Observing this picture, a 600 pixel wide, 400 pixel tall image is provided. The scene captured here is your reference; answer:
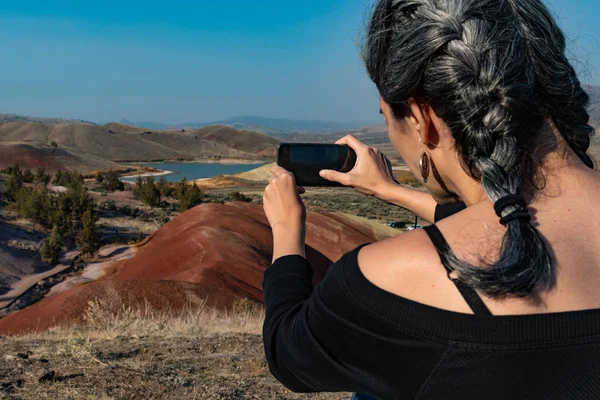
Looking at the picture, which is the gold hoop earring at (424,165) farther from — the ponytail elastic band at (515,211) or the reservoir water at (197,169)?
the reservoir water at (197,169)

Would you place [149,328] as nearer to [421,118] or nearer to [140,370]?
[140,370]

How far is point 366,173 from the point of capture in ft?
6.28

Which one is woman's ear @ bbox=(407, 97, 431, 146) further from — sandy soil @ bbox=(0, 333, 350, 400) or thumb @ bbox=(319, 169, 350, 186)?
sandy soil @ bbox=(0, 333, 350, 400)

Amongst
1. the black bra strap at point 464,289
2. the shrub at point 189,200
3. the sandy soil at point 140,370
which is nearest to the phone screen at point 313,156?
the black bra strap at point 464,289

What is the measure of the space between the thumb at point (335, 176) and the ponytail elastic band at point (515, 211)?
86cm

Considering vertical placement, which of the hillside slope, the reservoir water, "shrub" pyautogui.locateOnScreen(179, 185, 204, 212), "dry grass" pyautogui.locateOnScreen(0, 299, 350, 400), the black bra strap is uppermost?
the black bra strap

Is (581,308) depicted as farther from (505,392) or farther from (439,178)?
(439,178)

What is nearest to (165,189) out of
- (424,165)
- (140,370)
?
(140,370)

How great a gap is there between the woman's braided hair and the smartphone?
744 mm

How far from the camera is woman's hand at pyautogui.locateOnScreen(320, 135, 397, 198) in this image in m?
1.89

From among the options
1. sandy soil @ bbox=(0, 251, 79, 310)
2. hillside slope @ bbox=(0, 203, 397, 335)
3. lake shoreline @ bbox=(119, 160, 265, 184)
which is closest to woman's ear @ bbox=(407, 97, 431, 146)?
hillside slope @ bbox=(0, 203, 397, 335)

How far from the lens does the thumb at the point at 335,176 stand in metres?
1.85

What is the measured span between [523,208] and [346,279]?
0.35 metres

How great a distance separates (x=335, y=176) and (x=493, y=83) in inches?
34.7
